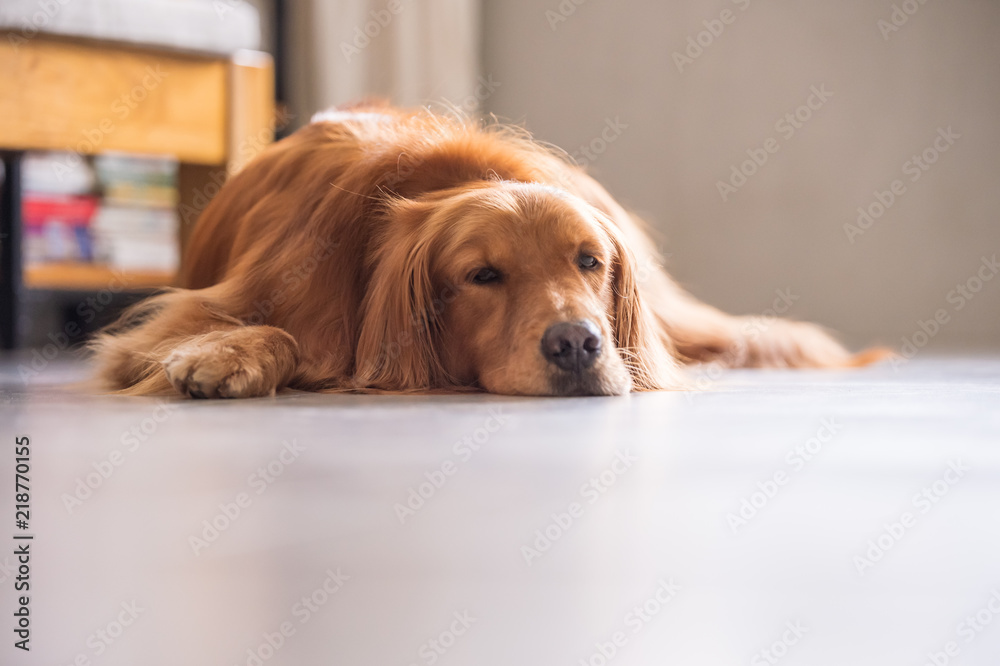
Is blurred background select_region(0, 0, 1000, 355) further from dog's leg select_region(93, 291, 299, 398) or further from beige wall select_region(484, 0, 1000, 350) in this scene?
dog's leg select_region(93, 291, 299, 398)

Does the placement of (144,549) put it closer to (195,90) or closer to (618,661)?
(618,661)

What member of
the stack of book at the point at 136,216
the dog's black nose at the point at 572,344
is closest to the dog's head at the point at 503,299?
the dog's black nose at the point at 572,344

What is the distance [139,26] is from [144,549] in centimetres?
282

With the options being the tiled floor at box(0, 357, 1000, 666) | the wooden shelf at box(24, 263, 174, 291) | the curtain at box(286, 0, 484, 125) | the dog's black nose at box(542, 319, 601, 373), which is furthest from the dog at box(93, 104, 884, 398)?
the wooden shelf at box(24, 263, 174, 291)

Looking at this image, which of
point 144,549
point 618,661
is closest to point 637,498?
point 618,661

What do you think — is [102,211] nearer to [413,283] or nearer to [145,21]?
[145,21]

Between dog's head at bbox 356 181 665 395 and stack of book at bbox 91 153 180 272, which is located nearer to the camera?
dog's head at bbox 356 181 665 395

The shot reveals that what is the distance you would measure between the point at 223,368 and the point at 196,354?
7cm

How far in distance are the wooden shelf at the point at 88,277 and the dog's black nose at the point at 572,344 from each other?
3324 millimetres

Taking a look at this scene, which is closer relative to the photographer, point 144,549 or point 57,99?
point 144,549

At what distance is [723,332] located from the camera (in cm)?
275

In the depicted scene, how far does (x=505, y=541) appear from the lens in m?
0.90

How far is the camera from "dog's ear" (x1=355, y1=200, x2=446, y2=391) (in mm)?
2012

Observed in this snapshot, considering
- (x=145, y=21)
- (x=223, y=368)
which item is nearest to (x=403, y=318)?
(x=223, y=368)
